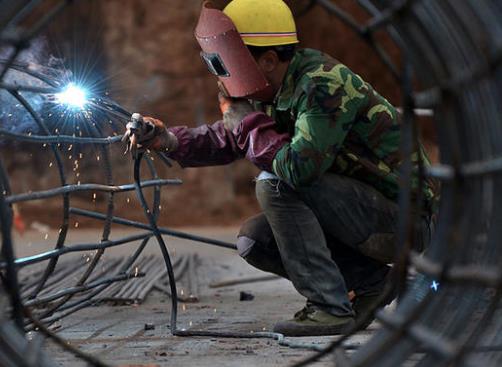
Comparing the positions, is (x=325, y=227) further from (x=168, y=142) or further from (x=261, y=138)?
(x=168, y=142)

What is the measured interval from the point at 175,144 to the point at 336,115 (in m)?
0.61

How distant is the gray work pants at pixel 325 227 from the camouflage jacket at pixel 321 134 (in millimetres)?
75

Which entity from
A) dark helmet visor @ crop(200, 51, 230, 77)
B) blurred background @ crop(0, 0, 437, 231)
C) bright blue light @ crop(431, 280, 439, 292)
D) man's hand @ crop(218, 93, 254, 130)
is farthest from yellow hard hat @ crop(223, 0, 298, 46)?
blurred background @ crop(0, 0, 437, 231)

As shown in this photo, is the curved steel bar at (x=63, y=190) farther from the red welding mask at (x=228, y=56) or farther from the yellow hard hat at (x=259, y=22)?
the yellow hard hat at (x=259, y=22)

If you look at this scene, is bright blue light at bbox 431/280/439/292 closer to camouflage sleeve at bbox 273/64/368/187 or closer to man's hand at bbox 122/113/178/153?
camouflage sleeve at bbox 273/64/368/187

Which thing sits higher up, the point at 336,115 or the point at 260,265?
the point at 336,115

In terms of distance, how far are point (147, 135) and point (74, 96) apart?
0.56 metres

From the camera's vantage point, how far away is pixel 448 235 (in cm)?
224

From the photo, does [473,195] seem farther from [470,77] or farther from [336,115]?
[336,115]

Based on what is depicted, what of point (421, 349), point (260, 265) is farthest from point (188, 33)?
point (421, 349)

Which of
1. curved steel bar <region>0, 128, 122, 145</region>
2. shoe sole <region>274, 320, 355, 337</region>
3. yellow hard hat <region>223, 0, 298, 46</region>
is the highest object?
yellow hard hat <region>223, 0, 298, 46</region>

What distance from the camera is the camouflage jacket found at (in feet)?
11.1

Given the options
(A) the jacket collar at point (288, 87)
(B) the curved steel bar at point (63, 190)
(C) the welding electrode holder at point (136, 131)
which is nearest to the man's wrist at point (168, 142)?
(C) the welding electrode holder at point (136, 131)

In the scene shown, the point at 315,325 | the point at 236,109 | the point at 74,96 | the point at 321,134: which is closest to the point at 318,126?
the point at 321,134
